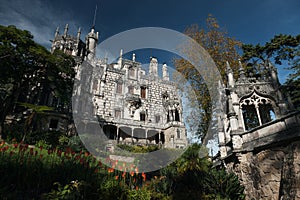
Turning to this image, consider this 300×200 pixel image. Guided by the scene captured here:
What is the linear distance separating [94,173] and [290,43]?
63.5ft

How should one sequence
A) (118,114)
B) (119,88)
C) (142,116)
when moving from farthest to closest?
(119,88) < (142,116) < (118,114)

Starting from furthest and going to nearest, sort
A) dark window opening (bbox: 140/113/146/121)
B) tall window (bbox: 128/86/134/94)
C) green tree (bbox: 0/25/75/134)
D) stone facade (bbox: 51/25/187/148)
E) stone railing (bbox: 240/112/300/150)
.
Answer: tall window (bbox: 128/86/134/94), dark window opening (bbox: 140/113/146/121), stone facade (bbox: 51/25/187/148), green tree (bbox: 0/25/75/134), stone railing (bbox: 240/112/300/150)

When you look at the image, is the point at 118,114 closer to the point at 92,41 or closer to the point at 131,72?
the point at 131,72

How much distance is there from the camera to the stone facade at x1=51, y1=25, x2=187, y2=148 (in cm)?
2659

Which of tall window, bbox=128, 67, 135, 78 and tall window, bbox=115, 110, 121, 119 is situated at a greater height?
tall window, bbox=128, 67, 135, 78

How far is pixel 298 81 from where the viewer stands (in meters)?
13.8

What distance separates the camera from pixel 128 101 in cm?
2930

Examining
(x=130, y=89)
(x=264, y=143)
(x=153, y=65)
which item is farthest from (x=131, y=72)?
(x=264, y=143)

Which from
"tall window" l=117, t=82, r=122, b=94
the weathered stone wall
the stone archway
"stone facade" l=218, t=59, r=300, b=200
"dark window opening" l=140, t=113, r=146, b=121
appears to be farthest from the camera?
"tall window" l=117, t=82, r=122, b=94

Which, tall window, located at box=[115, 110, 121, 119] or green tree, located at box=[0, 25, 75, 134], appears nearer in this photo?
green tree, located at box=[0, 25, 75, 134]

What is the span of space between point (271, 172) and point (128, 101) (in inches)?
943

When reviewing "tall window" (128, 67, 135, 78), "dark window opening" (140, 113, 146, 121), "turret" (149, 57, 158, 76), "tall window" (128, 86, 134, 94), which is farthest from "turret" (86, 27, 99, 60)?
"dark window opening" (140, 113, 146, 121)

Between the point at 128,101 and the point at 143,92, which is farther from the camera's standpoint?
the point at 143,92

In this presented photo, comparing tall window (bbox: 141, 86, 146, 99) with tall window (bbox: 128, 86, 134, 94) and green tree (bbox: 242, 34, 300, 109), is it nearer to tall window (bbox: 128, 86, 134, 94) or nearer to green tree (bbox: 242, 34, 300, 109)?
→ tall window (bbox: 128, 86, 134, 94)
